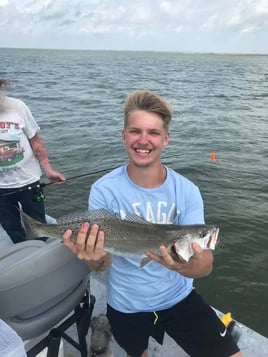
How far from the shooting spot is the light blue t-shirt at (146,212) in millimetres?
3256

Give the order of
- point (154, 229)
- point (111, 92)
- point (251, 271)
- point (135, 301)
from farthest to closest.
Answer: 1. point (111, 92)
2. point (251, 271)
3. point (135, 301)
4. point (154, 229)

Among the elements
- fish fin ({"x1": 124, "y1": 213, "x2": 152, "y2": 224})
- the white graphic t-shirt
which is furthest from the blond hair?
the white graphic t-shirt

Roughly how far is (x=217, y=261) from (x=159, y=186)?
5708 millimetres

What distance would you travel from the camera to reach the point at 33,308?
9.31 feet

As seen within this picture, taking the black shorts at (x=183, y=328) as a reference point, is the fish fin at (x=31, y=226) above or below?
above

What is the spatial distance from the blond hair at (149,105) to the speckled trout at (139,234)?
0.90 m

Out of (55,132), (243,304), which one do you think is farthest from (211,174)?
(55,132)

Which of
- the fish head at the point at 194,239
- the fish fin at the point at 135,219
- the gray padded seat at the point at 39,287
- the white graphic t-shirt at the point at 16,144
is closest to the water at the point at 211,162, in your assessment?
the white graphic t-shirt at the point at 16,144

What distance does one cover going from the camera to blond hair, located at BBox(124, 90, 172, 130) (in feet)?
10.4

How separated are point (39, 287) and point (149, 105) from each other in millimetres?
1746

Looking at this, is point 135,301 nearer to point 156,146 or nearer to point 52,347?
point 52,347

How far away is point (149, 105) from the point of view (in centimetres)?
317

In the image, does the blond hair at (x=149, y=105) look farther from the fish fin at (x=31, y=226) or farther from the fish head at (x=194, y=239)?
the fish fin at (x=31, y=226)

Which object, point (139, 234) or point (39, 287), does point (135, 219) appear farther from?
point (39, 287)
